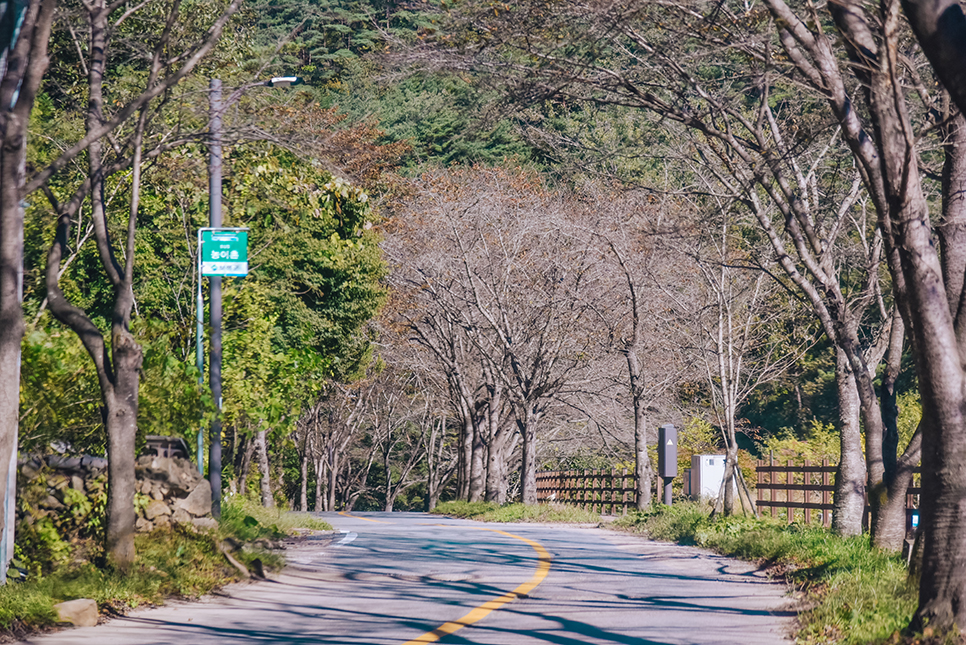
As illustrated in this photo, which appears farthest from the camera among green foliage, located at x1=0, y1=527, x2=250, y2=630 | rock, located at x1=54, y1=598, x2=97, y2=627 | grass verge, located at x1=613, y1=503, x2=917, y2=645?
rock, located at x1=54, y1=598, x2=97, y2=627

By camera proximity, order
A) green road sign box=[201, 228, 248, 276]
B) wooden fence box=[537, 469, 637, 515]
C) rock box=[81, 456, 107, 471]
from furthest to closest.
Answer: wooden fence box=[537, 469, 637, 515]
green road sign box=[201, 228, 248, 276]
rock box=[81, 456, 107, 471]

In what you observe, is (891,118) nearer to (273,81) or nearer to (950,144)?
(950,144)

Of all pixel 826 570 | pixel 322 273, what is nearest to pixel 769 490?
pixel 322 273

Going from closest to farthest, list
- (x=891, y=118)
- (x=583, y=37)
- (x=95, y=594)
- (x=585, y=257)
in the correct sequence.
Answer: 1. (x=891, y=118)
2. (x=95, y=594)
3. (x=583, y=37)
4. (x=585, y=257)

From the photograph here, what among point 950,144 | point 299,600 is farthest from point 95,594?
point 950,144

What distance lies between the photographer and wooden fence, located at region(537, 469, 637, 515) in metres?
35.3

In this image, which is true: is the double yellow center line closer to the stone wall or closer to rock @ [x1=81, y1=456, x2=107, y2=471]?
the stone wall

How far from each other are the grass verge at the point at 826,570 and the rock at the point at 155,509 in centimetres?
724

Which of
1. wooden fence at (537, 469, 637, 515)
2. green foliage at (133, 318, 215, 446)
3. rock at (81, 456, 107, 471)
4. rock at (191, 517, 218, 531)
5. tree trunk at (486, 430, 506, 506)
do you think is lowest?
wooden fence at (537, 469, 637, 515)

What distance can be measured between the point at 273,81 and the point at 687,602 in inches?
300

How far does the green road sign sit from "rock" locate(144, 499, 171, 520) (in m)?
3.85

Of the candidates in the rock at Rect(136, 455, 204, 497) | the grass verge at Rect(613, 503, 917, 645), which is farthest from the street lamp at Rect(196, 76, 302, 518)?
the grass verge at Rect(613, 503, 917, 645)

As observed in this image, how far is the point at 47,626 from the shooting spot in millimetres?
9141

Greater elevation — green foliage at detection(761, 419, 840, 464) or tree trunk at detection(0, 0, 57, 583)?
tree trunk at detection(0, 0, 57, 583)
